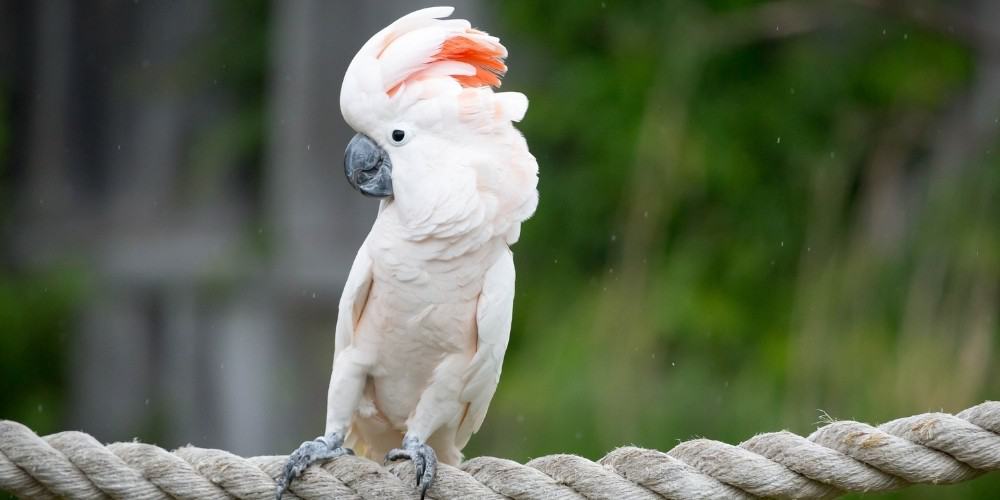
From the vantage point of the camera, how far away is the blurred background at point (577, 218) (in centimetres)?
322

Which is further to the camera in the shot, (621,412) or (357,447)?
(621,412)

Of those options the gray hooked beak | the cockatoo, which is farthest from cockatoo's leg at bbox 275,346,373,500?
the gray hooked beak

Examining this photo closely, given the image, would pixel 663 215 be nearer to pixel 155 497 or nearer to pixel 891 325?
pixel 891 325

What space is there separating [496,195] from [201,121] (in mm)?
3492

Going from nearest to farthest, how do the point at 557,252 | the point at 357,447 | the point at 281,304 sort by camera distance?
1. the point at 357,447
2. the point at 557,252
3. the point at 281,304

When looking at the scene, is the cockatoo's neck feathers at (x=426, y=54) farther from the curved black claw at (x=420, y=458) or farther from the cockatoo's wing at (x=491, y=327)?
the curved black claw at (x=420, y=458)

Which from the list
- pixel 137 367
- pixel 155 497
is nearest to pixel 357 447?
pixel 155 497

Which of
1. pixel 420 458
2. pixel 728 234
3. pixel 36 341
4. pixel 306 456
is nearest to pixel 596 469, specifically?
pixel 420 458

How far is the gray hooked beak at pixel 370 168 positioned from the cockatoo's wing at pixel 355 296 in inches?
3.9

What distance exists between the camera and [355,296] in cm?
183

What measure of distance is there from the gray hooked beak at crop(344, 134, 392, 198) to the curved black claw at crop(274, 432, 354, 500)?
0.38 meters

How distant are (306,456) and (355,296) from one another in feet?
0.86

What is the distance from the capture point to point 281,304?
442 centimetres

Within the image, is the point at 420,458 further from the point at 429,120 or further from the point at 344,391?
the point at 429,120
